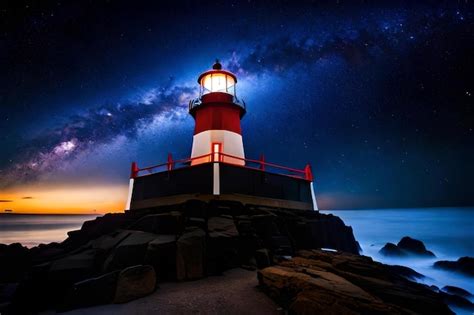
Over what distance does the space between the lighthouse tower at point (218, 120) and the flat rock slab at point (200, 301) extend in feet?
28.5

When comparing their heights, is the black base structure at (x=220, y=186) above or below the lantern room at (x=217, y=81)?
below

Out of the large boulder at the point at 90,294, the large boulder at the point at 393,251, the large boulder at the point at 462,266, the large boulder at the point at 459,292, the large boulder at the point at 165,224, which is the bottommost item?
the large boulder at the point at 459,292

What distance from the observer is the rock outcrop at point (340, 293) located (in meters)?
3.49

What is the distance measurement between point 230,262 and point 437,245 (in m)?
47.5

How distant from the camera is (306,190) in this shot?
1348cm

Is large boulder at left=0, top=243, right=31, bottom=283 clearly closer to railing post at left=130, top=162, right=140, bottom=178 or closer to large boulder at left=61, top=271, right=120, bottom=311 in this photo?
railing post at left=130, top=162, right=140, bottom=178

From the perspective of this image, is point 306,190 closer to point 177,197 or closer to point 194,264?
point 177,197

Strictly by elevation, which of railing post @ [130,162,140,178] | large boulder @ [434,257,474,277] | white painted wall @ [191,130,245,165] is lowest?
large boulder @ [434,257,474,277]

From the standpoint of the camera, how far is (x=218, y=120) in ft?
47.2

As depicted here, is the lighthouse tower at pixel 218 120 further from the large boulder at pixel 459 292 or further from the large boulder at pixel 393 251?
the large boulder at pixel 393 251

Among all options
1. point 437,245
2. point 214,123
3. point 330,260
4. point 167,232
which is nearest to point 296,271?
point 330,260

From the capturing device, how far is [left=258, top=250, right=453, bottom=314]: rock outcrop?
349cm

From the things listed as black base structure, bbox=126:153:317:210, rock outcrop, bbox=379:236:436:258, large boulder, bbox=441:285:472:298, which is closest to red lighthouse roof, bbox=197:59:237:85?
black base structure, bbox=126:153:317:210

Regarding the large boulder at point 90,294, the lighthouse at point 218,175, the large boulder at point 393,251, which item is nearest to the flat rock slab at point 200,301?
the large boulder at point 90,294
